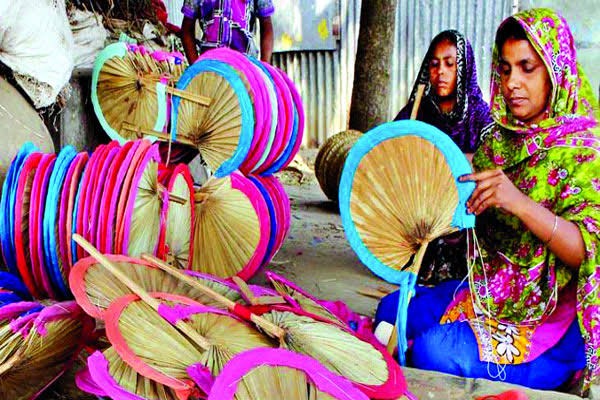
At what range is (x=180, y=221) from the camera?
2.88m

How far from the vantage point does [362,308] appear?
10.5 feet

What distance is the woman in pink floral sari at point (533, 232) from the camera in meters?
1.85

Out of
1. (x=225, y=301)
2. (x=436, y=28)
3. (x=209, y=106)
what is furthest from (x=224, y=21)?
(x=436, y=28)

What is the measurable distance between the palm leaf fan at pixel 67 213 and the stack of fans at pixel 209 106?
3.29 feet

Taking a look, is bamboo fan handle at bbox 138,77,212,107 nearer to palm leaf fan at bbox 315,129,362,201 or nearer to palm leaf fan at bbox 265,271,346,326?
palm leaf fan at bbox 265,271,346,326

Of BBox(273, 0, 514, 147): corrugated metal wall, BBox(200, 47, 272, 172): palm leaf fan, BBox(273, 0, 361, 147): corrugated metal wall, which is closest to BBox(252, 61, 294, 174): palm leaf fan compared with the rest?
BBox(200, 47, 272, 172): palm leaf fan

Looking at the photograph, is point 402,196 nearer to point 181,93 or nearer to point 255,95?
point 255,95

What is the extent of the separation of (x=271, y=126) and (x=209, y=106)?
1.11 feet

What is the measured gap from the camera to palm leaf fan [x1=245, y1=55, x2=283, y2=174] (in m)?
3.24

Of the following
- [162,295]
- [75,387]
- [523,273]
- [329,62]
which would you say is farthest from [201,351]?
[329,62]

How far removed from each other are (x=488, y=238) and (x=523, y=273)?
193 mm

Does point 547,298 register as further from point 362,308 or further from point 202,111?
point 202,111

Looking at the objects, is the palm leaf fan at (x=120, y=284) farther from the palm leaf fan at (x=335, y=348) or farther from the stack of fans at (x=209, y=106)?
the stack of fans at (x=209, y=106)

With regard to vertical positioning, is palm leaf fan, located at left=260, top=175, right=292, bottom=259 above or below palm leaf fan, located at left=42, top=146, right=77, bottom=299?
below
